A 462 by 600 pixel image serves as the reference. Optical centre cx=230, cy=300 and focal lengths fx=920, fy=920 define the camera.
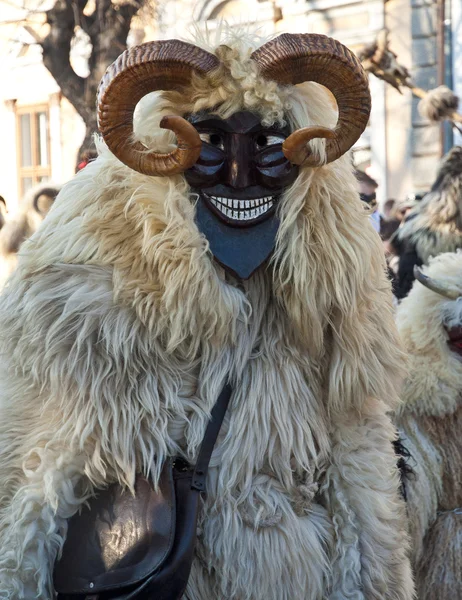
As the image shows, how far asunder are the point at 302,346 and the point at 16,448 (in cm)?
79

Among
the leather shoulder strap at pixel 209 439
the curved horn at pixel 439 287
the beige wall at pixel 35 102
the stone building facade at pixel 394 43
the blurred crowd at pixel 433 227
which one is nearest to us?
the leather shoulder strap at pixel 209 439

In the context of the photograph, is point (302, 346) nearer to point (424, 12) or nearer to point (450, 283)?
point (450, 283)

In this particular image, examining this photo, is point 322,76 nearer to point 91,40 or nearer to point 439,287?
point 439,287

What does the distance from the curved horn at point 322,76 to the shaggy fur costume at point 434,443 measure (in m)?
1.43

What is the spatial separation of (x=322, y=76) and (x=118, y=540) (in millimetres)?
1259

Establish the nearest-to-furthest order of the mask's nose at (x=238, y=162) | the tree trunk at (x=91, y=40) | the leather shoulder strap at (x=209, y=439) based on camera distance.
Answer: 1. the leather shoulder strap at (x=209, y=439)
2. the mask's nose at (x=238, y=162)
3. the tree trunk at (x=91, y=40)

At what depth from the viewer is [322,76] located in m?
2.34

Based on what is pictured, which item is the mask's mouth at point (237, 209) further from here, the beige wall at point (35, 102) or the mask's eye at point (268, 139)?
the beige wall at point (35, 102)

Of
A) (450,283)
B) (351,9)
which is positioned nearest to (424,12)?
(351,9)

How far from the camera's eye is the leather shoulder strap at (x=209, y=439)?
2271mm

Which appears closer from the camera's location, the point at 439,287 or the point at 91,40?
the point at 439,287

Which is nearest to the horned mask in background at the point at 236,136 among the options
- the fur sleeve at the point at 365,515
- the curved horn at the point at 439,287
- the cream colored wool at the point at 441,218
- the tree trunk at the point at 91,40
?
the fur sleeve at the point at 365,515

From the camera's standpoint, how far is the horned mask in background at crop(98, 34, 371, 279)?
2.28 meters

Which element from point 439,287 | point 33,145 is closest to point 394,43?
point 33,145
